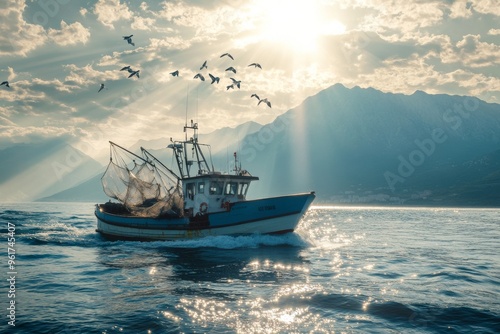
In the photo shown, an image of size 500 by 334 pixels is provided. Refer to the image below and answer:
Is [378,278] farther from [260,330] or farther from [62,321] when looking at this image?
[62,321]

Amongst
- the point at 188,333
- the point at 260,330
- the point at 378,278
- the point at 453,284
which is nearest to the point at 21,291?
the point at 188,333

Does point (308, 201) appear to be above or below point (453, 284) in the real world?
above

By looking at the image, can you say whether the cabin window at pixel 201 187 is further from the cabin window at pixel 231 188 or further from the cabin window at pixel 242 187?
the cabin window at pixel 242 187

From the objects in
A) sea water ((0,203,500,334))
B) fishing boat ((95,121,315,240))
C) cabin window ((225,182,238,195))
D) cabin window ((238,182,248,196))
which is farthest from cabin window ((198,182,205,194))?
sea water ((0,203,500,334))

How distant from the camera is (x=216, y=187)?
38062 millimetres

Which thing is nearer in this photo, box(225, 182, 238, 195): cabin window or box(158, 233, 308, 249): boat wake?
box(158, 233, 308, 249): boat wake

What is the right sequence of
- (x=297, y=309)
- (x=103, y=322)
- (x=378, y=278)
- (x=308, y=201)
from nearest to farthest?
1. (x=103, y=322)
2. (x=297, y=309)
3. (x=378, y=278)
4. (x=308, y=201)

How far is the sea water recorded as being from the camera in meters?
13.7

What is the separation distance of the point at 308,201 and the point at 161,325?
2429 centimetres

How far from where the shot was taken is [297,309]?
15.5 metres

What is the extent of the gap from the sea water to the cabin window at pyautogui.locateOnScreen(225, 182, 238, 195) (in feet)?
19.9

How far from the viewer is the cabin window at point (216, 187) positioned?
3787cm

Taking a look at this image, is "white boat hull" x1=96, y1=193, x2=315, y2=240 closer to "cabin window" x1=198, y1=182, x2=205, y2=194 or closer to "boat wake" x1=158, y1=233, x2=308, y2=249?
"boat wake" x1=158, y1=233, x2=308, y2=249

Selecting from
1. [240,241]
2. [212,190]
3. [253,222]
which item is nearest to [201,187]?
[212,190]
